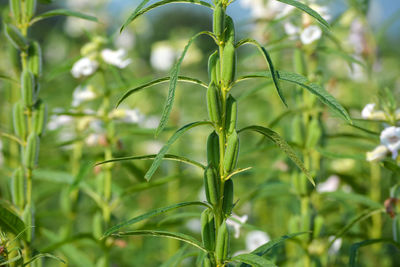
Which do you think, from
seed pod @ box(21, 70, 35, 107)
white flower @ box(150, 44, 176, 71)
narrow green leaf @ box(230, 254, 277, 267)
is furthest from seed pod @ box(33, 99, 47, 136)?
white flower @ box(150, 44, 176, 71)

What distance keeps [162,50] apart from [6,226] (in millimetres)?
2063

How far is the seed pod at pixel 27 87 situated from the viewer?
3.88ft

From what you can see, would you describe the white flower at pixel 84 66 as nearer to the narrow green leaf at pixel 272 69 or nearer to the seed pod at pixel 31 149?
the seed pod at pixel 31 149

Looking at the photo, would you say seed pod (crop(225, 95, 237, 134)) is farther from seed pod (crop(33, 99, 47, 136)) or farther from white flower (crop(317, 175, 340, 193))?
white flower (crop(317, 175, 340, 193))

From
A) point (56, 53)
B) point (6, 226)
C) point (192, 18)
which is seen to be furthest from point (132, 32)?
point (192, 18)

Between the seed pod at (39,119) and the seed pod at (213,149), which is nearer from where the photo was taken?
the seed pod at (213,149)

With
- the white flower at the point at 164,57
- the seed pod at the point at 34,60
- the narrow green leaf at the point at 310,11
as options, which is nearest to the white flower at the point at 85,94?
the seed pod at the point at 34,60

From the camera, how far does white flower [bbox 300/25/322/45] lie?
150 cm

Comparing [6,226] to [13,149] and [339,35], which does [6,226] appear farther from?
[339,35]

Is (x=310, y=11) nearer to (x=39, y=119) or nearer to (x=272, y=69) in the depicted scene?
(x=272, y=69)

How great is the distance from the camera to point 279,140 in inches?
A: 34.5

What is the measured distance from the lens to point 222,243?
0.90 m

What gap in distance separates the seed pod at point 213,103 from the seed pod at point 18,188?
54 centimetres

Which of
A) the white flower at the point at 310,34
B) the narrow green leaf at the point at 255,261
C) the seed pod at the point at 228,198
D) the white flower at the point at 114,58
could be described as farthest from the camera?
the white flower at the point at 114,58
